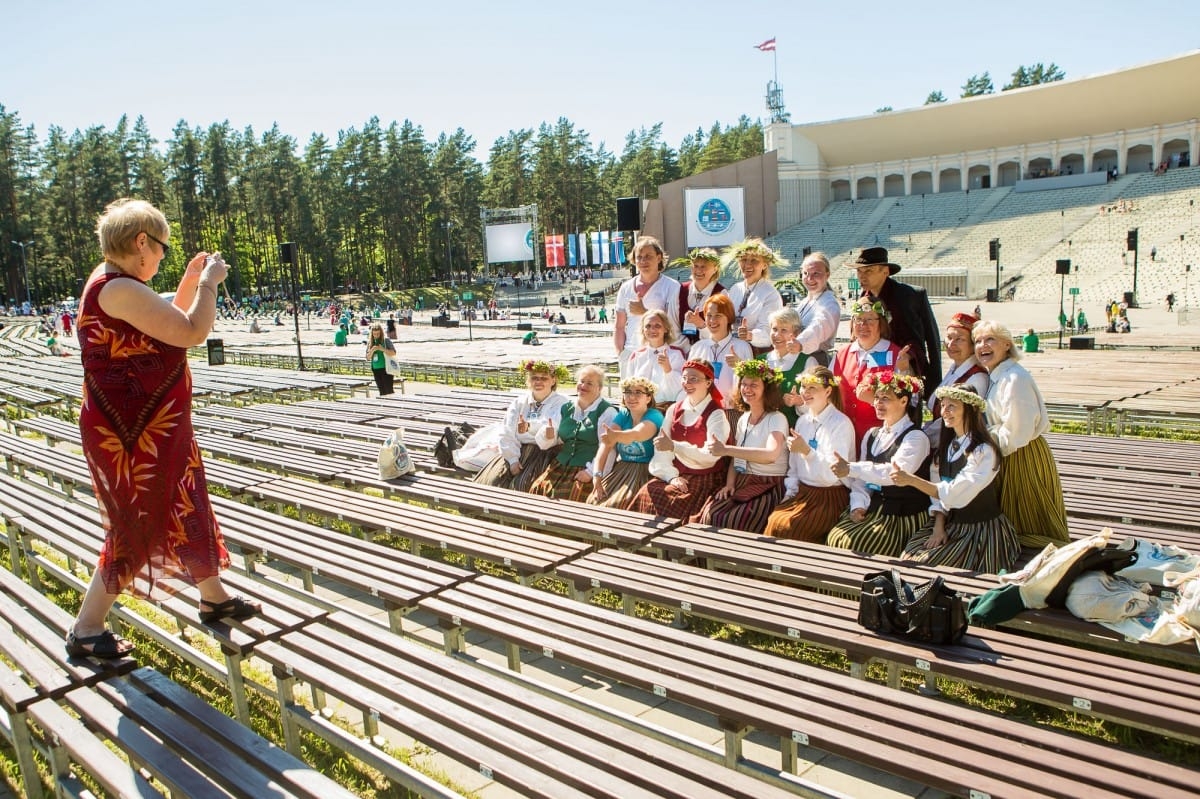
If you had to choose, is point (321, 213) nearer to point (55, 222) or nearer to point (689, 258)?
point (55, 222)

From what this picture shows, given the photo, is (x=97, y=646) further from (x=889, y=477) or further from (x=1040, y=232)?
(x=1040, y=232)

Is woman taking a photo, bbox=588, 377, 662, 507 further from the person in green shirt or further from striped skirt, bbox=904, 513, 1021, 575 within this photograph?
the person in green shirt

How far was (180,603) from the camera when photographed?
416 centimetres

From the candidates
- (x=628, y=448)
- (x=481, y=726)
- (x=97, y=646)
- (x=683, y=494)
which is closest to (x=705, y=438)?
(x=683, y=494)

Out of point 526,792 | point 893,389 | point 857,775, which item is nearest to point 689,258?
point 893,389

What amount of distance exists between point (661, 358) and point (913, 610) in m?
3.85

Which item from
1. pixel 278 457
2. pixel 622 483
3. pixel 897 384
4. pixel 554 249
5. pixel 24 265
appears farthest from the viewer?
pixel 24 265

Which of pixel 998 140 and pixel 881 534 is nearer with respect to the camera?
pixel 881 534

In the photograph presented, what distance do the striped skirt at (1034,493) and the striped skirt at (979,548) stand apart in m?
0.15

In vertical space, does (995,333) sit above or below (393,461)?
above

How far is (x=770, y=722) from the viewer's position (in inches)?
116

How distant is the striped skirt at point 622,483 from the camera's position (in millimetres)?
6293

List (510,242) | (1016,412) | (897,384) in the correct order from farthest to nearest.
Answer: (510,242), (897,384), (1016,412)

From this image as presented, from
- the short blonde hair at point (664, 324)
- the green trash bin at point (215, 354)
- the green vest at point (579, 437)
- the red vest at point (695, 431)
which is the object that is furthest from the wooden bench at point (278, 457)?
the green trash bin at point (215, 354)
